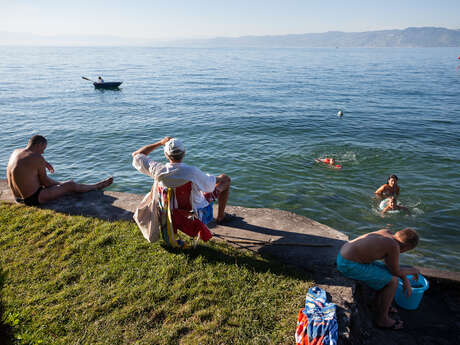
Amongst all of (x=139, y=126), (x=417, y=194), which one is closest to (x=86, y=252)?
(x=417, y=194)

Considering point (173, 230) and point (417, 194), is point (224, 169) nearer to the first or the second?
point (417, 194)

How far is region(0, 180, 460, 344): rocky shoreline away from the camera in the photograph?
4.16m

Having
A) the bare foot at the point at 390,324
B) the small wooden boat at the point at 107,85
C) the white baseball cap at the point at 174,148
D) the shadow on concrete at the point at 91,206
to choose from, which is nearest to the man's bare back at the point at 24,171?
the shadow on concrete at the point at 91,206

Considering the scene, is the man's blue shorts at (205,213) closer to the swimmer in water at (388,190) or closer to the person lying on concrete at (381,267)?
the person lying on concrete at (381,267)

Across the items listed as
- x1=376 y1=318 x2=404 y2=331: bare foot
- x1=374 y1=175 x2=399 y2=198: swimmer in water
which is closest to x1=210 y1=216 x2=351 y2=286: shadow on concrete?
x1=376 y1=318 x2=404 y2=331: bare foot

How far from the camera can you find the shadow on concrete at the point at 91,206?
6.27 metres

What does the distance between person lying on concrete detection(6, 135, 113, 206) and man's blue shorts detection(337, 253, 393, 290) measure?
621 centimetres

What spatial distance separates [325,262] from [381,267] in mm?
826

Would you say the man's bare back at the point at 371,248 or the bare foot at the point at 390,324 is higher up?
the man's bare back at the point at 371,248

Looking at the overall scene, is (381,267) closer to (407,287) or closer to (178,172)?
(407,287)

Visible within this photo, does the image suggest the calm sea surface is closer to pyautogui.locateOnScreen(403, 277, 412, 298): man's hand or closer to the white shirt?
pyautogui.locateOnScreen(403, 277, 412, 298): man's hand

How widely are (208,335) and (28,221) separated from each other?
4.46 metres

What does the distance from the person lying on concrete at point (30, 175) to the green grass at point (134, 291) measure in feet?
3.04

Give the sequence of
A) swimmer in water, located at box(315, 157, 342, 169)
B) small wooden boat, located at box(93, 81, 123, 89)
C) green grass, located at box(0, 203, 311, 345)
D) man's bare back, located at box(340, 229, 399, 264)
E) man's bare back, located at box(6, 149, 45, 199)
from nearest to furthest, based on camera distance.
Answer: green grass, located at box(0, 203, 311, 345) < man's bare back, located at box(340, 229, 399, 264) < man's bare back, located at box(6, 149, 45, 199) < swimmer in water, located at box(315, 157, 342, 169) < small wooden boat, located at box(93, 81, 123, 89)
